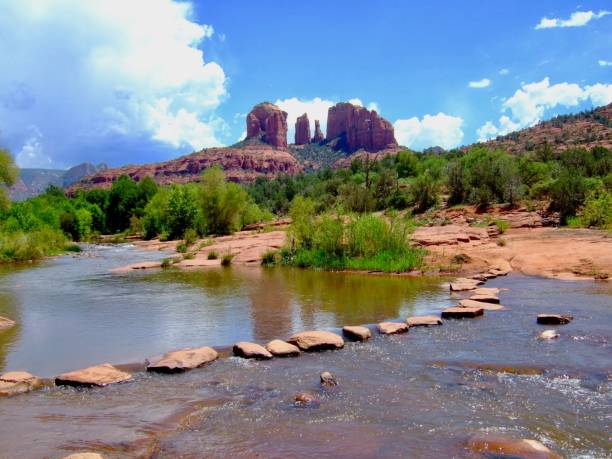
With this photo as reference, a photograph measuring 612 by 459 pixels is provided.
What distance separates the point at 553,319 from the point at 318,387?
6.24 metres

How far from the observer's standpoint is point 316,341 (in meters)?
9.57

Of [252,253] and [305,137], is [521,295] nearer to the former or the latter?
[252,253]

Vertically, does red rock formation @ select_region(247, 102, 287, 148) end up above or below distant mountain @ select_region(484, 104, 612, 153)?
above

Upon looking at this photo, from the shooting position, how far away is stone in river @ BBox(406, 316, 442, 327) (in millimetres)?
11180

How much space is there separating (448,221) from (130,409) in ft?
101

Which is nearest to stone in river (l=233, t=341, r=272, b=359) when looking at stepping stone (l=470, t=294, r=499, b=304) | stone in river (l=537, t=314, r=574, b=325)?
stone in river (l=537, t=314, r=574, b=325)

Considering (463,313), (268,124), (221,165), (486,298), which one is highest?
(268,124)

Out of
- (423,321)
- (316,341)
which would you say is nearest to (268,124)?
(423,321)

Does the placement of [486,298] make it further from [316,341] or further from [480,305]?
[316,341]

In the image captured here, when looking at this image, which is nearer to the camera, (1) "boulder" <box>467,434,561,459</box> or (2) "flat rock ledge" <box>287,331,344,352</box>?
(1) "boulder" <box>467,434,561,459</box>

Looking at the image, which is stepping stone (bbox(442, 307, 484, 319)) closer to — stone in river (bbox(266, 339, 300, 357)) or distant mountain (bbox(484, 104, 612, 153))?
stone in river (bbox(266, 339, 300, 357))

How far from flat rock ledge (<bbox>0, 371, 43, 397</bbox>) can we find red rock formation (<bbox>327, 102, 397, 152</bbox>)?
159604mm

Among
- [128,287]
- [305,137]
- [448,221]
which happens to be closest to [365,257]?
[128,287]

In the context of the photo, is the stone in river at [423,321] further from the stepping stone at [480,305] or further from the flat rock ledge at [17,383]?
the flat rock ledge at [17,383]
